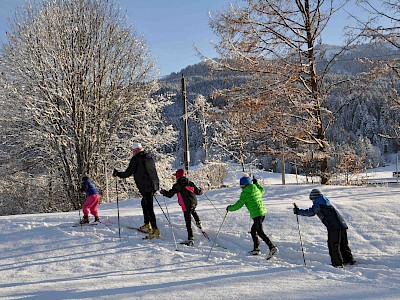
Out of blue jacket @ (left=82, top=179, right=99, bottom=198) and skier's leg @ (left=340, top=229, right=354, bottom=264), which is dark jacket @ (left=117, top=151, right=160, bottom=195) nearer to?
Answer: blue jacket @ (left=82, top=179, right=99, bottom=198)

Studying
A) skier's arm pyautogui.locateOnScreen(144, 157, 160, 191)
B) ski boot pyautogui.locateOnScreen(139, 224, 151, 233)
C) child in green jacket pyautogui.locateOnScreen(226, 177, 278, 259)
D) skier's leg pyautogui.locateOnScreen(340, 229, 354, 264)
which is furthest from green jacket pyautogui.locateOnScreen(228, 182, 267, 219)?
ski boot pyautogui.locateOnScreen(139, 224, 151, 233)

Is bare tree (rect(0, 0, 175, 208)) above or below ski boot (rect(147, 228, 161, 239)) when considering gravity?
above

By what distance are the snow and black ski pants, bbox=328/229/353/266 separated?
194 mm

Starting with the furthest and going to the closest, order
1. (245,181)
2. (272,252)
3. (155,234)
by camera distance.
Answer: (155,234), (245,181), (272,252)

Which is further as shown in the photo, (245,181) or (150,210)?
(150,210)

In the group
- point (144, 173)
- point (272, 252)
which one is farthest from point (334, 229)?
point (144, 173)

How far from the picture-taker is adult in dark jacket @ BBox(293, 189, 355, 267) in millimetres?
5410

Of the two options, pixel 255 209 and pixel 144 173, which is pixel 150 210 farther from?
pixel 255 209

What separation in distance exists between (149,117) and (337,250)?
13.0m

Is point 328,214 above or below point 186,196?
below

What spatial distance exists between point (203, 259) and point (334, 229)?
2.28m

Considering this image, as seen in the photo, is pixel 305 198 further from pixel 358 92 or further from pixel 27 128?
pixel 27 128

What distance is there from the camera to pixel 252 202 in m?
6.22

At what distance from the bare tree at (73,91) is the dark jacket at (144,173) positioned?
8.69 meters
